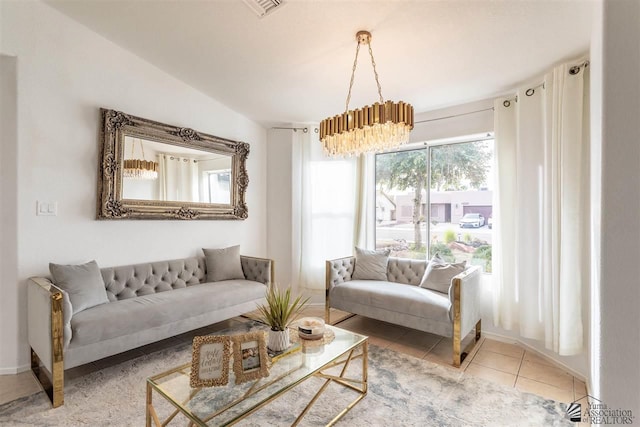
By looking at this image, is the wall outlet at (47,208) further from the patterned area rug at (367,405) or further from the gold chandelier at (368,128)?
the gold chandelier at (368,128)

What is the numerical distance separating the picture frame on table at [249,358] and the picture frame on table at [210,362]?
2.0 inches

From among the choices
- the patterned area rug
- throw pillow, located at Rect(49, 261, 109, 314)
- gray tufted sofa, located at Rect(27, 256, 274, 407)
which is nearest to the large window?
the patterned area rug

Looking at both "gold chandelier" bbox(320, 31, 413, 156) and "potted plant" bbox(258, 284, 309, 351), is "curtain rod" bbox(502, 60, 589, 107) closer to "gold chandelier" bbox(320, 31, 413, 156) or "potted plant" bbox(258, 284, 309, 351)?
"gold chandelier" bbox(320, 31, 413, 156)

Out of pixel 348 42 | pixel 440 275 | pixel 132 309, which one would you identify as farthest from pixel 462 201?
pixel 132 309

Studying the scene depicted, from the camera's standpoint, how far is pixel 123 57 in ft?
10.0

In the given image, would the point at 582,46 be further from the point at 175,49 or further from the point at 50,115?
the point at 50,115

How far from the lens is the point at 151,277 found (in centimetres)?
314

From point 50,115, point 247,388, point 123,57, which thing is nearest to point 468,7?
point 247,388

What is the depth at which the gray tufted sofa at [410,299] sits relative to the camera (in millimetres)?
2660

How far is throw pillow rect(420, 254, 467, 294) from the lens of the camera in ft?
10.4

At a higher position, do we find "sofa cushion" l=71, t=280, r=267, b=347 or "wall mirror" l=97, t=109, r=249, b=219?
"wall mirror" l=97, t=109, r=249, b=219

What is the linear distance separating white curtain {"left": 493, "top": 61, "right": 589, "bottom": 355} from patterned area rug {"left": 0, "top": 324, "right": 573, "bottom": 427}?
80cm

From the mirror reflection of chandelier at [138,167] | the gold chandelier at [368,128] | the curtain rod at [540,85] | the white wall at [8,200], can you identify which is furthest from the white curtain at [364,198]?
the white wall at [8,200]
